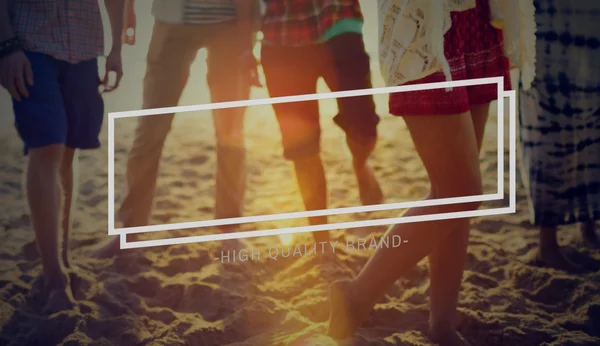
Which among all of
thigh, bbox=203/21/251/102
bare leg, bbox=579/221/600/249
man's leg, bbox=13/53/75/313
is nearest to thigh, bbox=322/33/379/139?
thigh, bbox=203/21/251/102

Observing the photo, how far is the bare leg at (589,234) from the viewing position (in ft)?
6.11

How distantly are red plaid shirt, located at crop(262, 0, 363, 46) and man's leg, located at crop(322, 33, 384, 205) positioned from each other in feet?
0.16

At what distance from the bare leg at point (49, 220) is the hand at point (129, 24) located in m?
0.33

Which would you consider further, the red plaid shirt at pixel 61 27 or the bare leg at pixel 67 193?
the bare leg at pixel 67 193

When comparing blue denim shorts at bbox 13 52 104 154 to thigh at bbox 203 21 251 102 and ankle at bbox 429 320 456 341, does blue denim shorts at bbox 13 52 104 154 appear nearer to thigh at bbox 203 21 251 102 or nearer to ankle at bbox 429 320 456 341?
thigh at bbox 203 21 251 102

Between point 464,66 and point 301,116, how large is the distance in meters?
0.52

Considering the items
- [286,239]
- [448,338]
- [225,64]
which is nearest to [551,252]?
[448,338]

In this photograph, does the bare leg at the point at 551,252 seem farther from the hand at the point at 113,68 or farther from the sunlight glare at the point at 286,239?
the hand at the point at 113,68

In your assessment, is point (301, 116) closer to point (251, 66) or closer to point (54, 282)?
point (251, 66)

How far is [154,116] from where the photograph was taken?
5.22 feet

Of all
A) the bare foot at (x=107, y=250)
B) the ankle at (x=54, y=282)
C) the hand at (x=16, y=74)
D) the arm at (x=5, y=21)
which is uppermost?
the arm at (x=5, y=21)

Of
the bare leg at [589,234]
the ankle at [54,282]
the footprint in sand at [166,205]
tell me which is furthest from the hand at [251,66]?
the bare leg at [589,234]

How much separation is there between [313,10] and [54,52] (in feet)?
2.23

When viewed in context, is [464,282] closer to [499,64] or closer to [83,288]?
[499,64]
